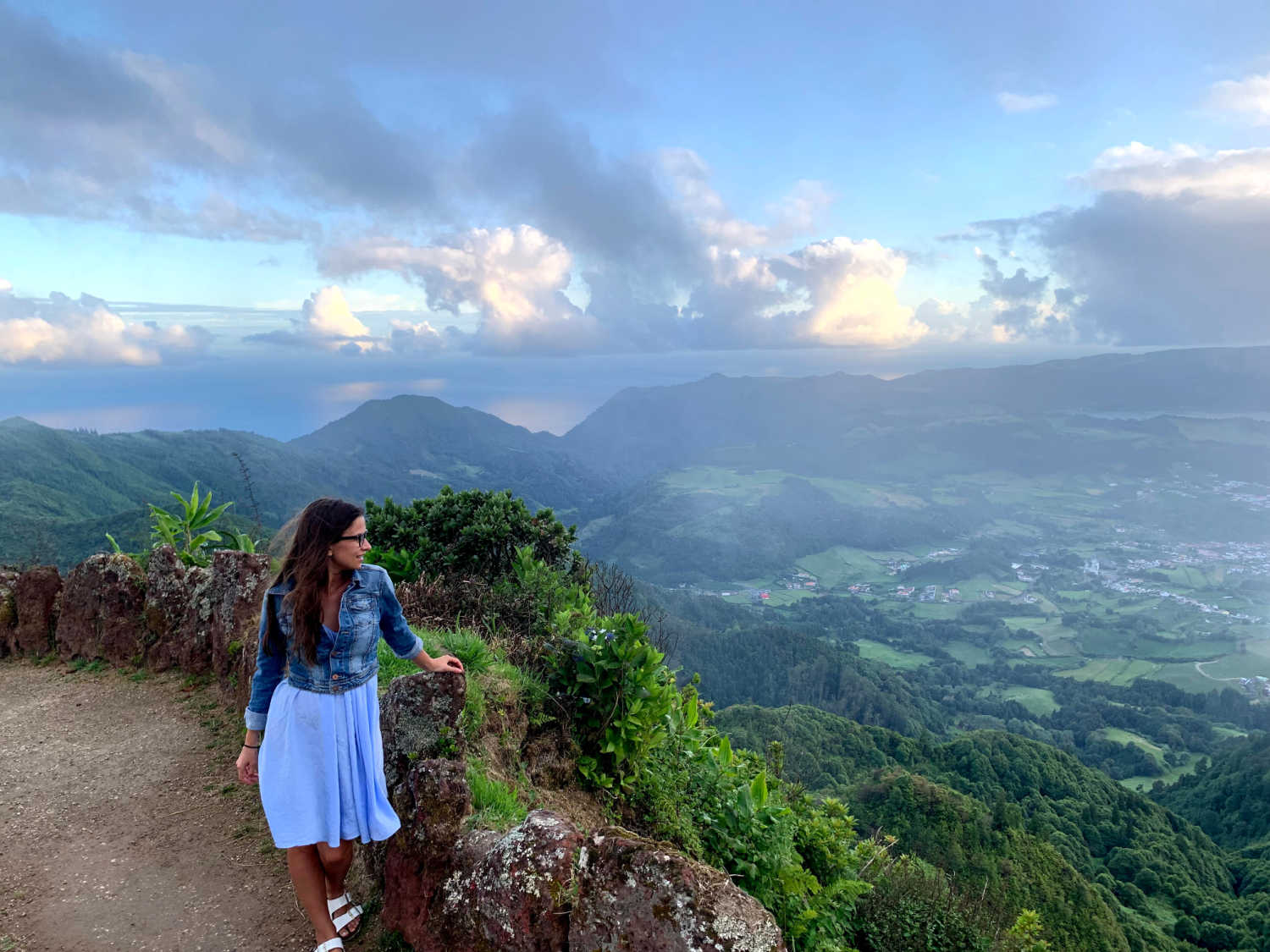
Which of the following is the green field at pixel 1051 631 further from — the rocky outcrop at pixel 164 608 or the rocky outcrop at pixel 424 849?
the rocky outcrop at pixel 424 849

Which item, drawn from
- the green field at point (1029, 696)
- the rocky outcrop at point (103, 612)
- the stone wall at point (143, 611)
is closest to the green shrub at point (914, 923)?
the stone wall at point (143, 611)

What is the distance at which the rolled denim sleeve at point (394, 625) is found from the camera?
347 cm

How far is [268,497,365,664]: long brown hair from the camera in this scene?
3.12 metres

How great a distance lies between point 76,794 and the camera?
590 cm

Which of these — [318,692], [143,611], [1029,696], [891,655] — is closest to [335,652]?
[318,692]

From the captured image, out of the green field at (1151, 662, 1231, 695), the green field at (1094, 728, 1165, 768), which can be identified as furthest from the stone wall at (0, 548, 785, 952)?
the green field at (1151, 662, 1231, 695)

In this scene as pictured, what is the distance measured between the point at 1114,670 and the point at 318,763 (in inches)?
4959

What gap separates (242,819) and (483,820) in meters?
2.81

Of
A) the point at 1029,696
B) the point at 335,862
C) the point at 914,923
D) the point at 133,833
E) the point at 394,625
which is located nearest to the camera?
the point at 394,625

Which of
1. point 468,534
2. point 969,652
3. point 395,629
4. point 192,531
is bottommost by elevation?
point 969,652

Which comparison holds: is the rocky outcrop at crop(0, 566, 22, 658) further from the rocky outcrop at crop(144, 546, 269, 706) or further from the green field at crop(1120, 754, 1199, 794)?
the green field at crop(1120, 754, 1199, 794)

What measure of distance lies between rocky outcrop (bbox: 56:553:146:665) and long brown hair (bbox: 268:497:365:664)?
7.43m

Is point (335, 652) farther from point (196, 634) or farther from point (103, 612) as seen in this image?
point (103, 612)

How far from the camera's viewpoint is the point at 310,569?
123 inches
